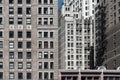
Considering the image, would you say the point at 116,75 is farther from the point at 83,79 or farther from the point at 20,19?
the point at 20,19

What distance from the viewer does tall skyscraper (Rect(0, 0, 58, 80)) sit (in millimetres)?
142000

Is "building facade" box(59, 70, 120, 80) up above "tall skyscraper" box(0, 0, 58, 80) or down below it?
below

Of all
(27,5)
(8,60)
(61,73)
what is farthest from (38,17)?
(61,73)

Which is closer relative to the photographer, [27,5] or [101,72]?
[27,5]

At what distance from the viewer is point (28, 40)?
143500mm

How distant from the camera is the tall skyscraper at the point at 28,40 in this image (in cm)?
14200

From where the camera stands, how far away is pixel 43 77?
142m

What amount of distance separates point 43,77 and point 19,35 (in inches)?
485

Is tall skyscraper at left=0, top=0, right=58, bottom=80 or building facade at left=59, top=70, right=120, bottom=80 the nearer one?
tall skyscraper at left=0, top=0, right=58, bottom=80

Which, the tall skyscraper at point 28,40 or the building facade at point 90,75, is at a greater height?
the tall skyscraper at point 28,40

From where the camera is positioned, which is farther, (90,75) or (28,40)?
(90,75)

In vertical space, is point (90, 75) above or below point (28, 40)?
below

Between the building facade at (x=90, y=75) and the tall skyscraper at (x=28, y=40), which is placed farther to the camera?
the building facade at (x=90, y=75)

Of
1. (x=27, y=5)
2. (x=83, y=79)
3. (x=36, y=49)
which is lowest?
(x=83, y=79)
